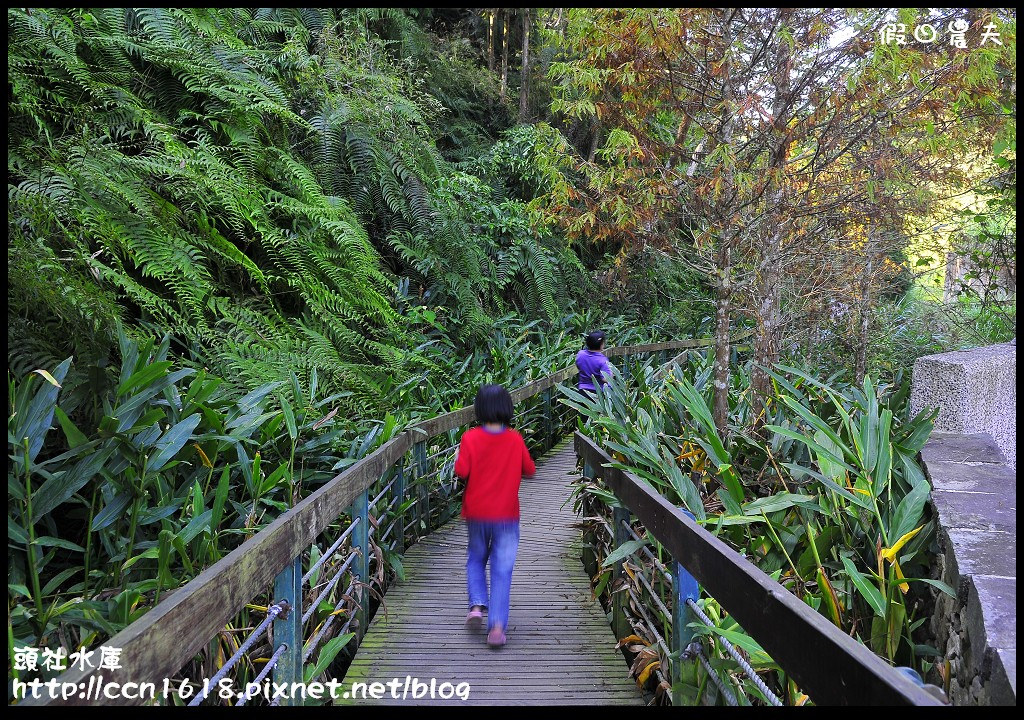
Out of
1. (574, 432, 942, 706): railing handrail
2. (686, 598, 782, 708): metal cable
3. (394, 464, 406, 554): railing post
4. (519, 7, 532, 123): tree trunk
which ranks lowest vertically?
(394, 464, 406, 554): railing post

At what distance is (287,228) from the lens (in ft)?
21.6

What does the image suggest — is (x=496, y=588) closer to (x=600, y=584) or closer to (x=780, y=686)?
(x=600, y=584)

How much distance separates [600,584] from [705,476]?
80cm

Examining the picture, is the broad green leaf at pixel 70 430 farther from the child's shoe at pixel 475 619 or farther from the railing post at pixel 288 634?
the child's shoe at pixel 475 619

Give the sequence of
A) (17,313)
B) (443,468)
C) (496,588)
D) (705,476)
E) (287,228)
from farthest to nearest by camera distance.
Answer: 1. (287,228)
2. (443,468)
3. (705,476)
4. (496,588)
5. (17,313)

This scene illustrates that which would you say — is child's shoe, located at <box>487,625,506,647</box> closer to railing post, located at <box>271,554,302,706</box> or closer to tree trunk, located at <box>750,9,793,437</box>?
railing post, located at <box>271,554,302,706</box>

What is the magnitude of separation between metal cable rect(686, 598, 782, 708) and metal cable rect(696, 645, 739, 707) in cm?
8

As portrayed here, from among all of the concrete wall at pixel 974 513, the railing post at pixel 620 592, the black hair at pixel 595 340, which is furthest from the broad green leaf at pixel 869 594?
the black hair at pixel 595 340

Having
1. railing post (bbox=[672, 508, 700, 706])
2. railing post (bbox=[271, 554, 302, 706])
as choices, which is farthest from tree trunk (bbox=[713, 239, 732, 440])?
railing post (bbox=[271, 554, 302, 706])

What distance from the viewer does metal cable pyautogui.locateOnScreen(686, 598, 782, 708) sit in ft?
5.90

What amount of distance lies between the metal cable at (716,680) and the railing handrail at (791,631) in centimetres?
30

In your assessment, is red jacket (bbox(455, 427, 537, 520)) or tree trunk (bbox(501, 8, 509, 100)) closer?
red jacket (bbox(455, 427, 537, 520))

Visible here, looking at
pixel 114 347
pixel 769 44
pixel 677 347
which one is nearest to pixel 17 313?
pixel 114 347

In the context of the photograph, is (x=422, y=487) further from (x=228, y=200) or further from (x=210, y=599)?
(x=210, y=599)
